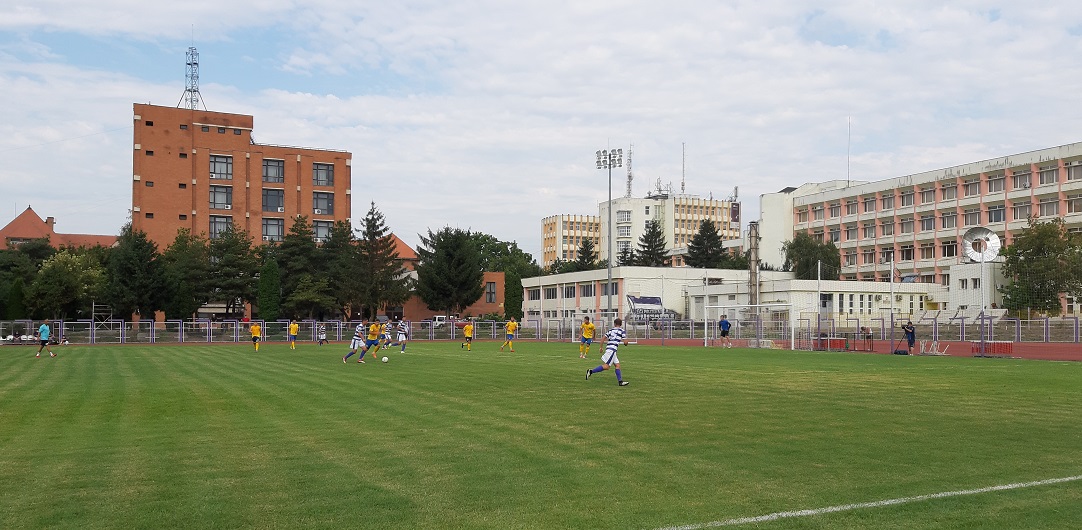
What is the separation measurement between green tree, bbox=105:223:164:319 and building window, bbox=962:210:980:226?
8029cm

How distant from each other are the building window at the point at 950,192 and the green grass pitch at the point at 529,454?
263 ft

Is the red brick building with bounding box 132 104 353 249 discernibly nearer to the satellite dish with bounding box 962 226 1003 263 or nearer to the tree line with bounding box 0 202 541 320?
the tree line with bounding box 0 202 541 320

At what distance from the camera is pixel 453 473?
10008 millimetres

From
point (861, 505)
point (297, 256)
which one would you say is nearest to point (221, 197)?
point (297, 256)

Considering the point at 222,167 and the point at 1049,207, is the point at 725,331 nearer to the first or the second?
the point at 1049,207

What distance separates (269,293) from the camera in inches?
3095

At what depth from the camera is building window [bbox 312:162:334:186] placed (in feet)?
333

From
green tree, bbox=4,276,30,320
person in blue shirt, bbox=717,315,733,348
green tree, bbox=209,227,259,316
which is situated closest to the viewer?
person in blue shirt, bbox=717,315,733,348

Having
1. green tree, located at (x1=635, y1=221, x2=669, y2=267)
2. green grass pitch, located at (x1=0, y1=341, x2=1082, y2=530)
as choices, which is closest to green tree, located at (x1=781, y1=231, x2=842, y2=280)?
green tree, located at (x1=635, y1=221, x2=669, y2=267)

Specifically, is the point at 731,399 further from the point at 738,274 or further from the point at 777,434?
the point at 738,274

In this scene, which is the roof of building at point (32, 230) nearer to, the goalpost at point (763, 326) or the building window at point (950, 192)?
the goalpost at point (763, 326)

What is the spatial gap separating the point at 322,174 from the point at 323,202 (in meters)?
3.33

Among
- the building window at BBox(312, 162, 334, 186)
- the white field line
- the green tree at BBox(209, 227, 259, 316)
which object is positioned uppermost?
the building window at BBox(312, 162, 334, 186)

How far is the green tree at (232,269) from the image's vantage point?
8050cm
